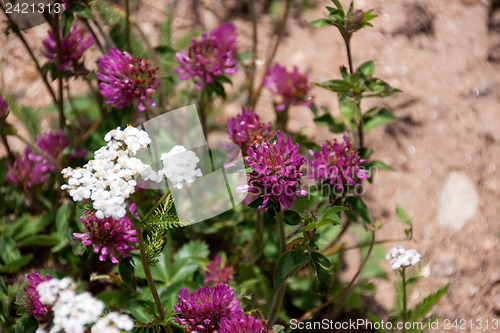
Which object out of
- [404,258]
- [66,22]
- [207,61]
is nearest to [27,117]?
[66,22]

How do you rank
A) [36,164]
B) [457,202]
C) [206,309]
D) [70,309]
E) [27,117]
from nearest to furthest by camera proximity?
1. [70,309]
2. [206,309]
3. [36,164]
4. [27,117]
5. [457,202]

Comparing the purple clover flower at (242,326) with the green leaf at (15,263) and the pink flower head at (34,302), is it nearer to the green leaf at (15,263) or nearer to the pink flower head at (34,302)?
the pink flower head at (34,302)

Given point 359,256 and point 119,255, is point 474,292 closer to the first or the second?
point 359,256

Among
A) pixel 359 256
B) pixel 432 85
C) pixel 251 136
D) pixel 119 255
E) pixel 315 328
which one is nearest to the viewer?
pixel 119 255

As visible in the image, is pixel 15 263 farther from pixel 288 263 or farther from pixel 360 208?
pixel 360 208

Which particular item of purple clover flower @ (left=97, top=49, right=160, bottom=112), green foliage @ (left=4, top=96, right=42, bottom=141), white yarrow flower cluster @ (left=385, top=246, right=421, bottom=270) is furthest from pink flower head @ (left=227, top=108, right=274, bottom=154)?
green foliage @ (left=4, top=96, right=42, bottom=141)

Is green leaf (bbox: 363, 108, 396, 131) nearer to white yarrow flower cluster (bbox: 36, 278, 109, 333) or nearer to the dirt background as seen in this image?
the dirt background

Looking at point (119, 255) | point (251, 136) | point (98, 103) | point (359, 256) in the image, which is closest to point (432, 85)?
point (359, 256)
